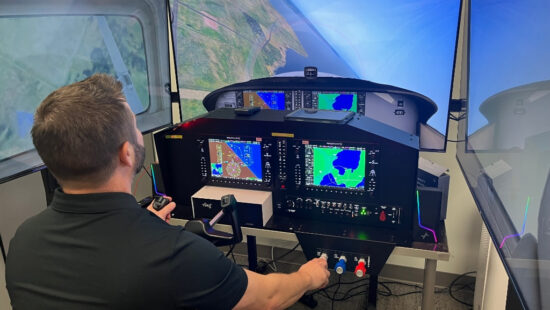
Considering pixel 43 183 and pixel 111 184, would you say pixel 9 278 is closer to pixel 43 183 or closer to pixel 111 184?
pixel 111 184

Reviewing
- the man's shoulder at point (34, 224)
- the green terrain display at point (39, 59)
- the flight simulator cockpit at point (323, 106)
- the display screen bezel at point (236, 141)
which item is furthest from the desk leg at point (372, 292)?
the green terrain display at point (39, 59)

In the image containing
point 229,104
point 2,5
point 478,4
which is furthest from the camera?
point 229,104

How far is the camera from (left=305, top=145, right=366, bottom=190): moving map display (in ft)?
5.60

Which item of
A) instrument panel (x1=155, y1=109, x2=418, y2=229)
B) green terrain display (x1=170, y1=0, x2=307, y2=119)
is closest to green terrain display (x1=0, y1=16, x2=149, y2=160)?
green terrain display (x1=170, y1=0, x2=307, y2=119)

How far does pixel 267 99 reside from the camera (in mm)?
2588

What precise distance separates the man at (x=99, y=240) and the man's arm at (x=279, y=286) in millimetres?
75

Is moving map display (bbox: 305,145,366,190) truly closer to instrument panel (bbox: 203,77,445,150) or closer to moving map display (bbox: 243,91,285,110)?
instrument panel (bbox: 203,77,445,150)

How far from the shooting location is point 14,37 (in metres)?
1.92

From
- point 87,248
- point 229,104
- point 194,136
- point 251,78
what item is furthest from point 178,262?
point 251,78

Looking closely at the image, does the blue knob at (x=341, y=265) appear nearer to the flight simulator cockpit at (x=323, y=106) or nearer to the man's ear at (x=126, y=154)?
the flight simulator cockpit at (x=323, y=106)

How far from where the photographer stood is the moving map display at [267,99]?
8.43 ft

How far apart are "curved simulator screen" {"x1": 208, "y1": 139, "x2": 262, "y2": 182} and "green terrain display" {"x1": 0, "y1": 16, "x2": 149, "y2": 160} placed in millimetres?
926

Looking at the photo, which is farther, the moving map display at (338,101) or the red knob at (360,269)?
the moving map display at (338,101)

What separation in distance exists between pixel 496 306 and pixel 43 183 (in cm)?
225
